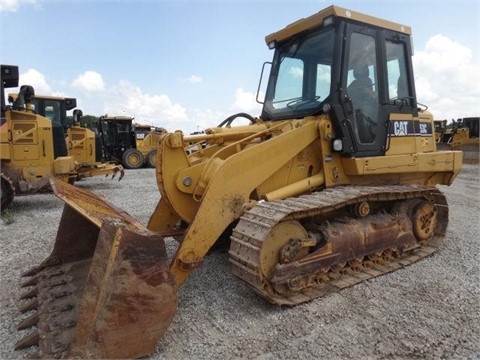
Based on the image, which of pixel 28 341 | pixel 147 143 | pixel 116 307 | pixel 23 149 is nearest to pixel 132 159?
pixel 147 143

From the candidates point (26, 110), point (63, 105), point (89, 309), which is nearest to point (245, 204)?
point (89, 309)

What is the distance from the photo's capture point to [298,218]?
3.54 metres

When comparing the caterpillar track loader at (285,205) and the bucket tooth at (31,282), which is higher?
the caterpillar track loader at (285,205)

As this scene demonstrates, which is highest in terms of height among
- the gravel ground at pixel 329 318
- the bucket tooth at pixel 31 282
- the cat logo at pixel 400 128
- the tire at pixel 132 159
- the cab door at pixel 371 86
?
the cab door at pixel 371 86

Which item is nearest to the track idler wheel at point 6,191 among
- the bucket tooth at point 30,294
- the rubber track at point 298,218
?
Answer: the bucket tooth at point 30,294

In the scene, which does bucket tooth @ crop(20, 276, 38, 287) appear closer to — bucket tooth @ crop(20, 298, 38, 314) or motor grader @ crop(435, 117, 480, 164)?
bucket tooth @ crop(20, 298, 38, 314)

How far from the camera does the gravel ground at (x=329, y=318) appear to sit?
2.71 meters

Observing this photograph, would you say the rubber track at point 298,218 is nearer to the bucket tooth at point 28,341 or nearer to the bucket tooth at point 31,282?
the bucket tooth at point 28,341

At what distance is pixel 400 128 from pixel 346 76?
3.54 feet

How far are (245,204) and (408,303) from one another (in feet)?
5.52

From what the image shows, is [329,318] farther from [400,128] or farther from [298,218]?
[400,128]

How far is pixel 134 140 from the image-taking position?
18.7 meters

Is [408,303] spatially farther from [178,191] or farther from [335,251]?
[178,191]

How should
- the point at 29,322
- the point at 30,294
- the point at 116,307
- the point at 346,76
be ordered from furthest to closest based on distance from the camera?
1. the point at 346,76
2. the point at 30,294
3. the point at 29,322
4. the point at 116,307
